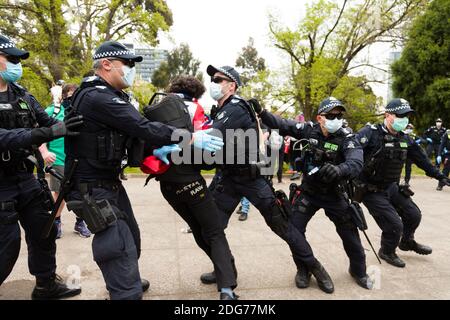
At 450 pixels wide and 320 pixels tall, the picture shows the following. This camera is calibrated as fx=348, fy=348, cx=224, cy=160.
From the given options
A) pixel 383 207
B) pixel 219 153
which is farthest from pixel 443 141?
pixel 219 153

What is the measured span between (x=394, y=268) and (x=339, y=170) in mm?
1653

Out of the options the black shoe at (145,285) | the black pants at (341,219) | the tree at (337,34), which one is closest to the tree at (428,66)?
the tree at (337,34)

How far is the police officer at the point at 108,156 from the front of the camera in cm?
220

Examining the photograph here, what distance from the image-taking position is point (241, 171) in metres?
3.24

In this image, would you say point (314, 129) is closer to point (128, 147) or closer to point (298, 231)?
point (298, 231)

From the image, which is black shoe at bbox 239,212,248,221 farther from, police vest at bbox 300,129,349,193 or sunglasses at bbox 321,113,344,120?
sunglasses at bbox 321,113,344,120

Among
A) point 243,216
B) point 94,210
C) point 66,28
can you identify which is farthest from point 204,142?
point 66,28

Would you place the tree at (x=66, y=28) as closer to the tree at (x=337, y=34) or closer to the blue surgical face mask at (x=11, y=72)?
the tree at (x=337, y=34)

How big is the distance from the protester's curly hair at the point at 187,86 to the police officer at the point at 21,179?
1004mm

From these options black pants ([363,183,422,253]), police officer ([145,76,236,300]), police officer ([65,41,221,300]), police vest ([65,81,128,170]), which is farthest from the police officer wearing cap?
police vest ([65,81,128,170])

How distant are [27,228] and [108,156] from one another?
1.14 metres

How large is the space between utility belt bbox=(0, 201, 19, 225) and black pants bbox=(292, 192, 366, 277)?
7.99 feet

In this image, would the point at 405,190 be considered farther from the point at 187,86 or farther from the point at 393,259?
the point at 187,86

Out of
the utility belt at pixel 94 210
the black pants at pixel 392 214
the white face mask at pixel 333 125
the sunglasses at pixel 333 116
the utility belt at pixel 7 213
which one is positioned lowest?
the black pants at pixel 392 214
